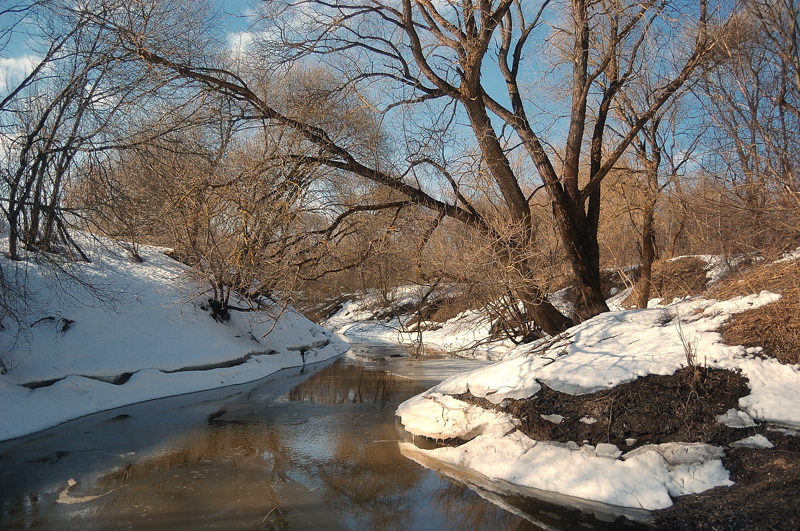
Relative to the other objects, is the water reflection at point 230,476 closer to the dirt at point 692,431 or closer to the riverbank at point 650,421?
the riverbank at point 650,421

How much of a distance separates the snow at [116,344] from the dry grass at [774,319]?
7438 mm

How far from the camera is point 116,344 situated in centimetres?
1292

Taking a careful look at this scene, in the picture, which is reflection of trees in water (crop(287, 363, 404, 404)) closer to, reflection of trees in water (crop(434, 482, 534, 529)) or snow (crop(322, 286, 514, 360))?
snow (crop(322, 286, 514, 360))

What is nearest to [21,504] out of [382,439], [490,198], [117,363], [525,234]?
[382,439]

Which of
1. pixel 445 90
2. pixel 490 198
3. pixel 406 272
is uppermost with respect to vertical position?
pixel 445 90

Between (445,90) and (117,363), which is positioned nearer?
(445,90)

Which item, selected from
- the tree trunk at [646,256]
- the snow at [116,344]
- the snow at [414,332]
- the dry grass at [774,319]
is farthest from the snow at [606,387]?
the tree trunk at [646,256]

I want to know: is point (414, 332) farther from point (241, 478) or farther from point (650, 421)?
point (650, 421)

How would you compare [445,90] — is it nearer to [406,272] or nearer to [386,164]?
[386,164]

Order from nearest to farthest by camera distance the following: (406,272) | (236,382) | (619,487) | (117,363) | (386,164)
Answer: (619,487) → (386,164) → (117,363) → (406,272) → (236,382)

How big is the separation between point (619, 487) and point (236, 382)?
11.4 metres

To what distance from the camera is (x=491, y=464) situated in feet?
22.2

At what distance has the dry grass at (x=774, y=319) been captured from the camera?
624 cm

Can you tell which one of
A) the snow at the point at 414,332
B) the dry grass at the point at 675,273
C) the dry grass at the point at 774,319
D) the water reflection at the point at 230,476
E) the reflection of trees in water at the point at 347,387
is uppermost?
the dry grass at the point at 675,273
